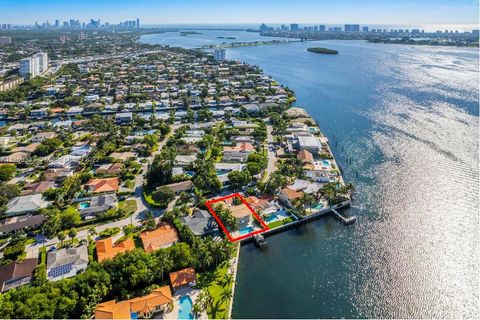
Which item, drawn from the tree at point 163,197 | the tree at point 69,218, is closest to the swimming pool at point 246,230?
the tree at point 163,197

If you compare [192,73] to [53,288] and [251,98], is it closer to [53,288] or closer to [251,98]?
[251,98]

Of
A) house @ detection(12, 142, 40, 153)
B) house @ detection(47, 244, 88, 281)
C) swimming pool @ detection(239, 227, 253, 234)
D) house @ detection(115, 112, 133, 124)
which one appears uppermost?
house @ detection(115, 112, 133, 124)

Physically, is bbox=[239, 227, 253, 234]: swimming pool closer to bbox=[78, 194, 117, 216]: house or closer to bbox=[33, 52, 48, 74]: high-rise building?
bbox=[78, 194, 117, 216]: house

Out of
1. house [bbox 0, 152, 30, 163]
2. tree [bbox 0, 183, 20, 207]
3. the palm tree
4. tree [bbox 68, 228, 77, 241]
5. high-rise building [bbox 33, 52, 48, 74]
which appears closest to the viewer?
the palm tree

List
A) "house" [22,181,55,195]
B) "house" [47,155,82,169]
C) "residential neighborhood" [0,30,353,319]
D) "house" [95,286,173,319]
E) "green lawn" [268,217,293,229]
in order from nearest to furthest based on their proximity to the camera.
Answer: "house" [95,286,173,319], "residential neighborhood" [0,30,353,319], "green lawn" [268,217,293,229], "house" [22,181,55,195], "house" [47,155,82,169]

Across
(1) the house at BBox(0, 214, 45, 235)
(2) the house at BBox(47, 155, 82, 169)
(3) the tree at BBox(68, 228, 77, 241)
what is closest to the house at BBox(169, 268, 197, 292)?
(3) the tree at BBox(68, 228, 77, 241)

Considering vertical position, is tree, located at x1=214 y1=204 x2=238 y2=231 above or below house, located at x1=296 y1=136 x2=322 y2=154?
below

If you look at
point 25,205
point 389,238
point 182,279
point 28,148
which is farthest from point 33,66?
point 389,238
